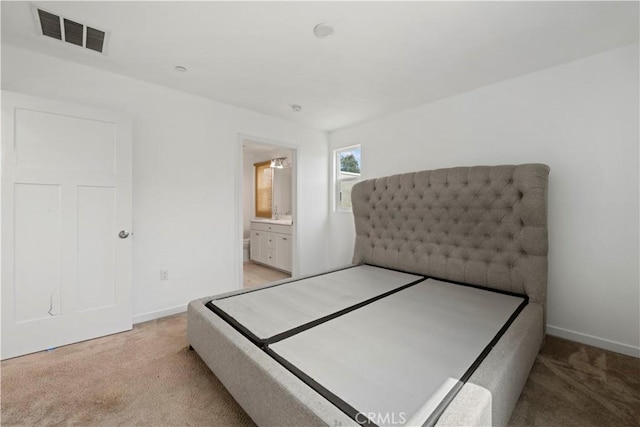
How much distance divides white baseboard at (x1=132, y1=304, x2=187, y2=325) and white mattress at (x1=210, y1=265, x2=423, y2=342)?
1.15 m

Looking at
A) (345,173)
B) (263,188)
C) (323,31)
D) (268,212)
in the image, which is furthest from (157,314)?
(263,188)

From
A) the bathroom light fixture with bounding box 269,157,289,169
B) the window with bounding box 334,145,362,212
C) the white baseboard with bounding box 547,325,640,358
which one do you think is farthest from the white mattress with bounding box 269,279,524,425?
the bathroom light fixture with bounding box 269,157,289,169

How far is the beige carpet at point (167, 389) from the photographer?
1.40 m

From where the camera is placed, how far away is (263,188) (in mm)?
5836

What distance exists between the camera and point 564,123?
7.31 ft

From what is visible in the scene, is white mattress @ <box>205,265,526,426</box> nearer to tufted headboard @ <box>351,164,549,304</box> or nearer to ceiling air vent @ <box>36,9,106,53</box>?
tufted headboard @ <box>351,164,549,304</box>

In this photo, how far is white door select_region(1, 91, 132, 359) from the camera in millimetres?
1953

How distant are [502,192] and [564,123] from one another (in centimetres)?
74

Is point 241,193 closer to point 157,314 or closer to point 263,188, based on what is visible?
point 157,314

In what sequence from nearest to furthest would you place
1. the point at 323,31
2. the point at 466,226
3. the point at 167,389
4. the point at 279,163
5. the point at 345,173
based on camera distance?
the point at 167,389 < the point at 323,31 < the point at 466,226 < the point at 345,173 < the point at 279,163

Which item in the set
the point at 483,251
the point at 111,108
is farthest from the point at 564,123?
the point at 111,108

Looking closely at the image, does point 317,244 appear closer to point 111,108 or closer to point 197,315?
point 197,315

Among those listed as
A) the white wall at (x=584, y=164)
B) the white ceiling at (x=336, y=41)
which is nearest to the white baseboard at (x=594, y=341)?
the white wall at (x=584, y=164)

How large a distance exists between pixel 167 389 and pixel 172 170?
199cm
